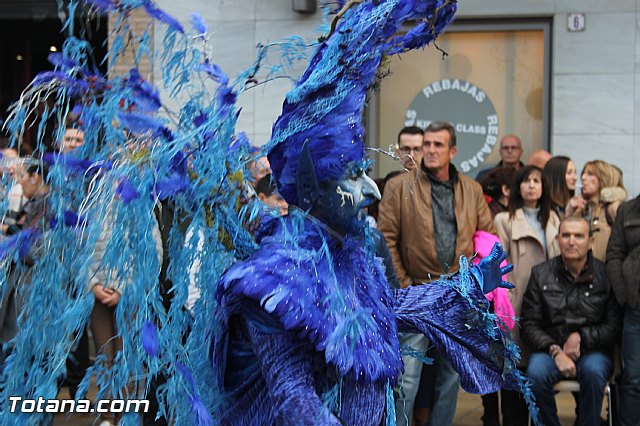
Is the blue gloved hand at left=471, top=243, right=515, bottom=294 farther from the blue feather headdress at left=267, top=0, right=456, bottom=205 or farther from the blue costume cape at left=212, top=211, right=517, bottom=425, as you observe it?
the blue feather headdress at left=267, top=0, right=456, bottom=205

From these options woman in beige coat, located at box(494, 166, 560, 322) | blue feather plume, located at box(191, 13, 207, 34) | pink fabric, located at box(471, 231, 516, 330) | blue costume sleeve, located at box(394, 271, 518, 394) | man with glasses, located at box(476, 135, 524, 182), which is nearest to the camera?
blue feather plume, located at box(191, 13, 207, 34)

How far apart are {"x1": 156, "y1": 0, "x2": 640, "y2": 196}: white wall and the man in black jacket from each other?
2747 mm

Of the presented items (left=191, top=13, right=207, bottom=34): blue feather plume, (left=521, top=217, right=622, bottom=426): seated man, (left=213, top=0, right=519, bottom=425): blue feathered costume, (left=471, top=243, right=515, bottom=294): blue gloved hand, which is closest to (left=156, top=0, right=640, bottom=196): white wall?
(left=521, top=217, right=622, bottom=426): seated man

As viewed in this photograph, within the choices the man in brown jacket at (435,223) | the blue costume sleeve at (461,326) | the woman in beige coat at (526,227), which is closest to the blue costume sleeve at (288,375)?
the blue costume sleeve at (461,326)

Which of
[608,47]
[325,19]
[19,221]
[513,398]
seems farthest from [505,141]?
[325,19]

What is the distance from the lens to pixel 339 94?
316 cm

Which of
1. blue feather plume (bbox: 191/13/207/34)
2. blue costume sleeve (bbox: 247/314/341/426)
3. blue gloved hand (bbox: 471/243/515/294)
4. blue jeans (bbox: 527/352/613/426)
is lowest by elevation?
blue jeans (bbox: 527/352/613/426)

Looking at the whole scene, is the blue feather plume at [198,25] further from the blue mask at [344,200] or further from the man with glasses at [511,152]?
the man with glasses at [511,152]

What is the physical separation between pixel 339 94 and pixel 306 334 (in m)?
0.70

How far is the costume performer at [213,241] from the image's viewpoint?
10.3ft

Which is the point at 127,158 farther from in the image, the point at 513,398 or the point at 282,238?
the point at 513,398

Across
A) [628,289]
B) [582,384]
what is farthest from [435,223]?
[582,384]

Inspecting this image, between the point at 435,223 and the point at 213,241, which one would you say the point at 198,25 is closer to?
the point at 213,241

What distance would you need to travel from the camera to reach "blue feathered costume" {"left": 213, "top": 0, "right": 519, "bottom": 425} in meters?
3.10
